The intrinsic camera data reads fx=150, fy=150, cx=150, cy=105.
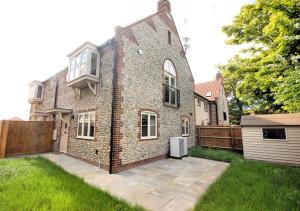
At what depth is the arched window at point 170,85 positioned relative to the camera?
10.6 m

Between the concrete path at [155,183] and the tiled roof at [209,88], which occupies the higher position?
the tiled roof at [209,88]

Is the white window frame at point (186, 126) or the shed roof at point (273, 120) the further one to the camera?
the white window frame at point (186, 126)

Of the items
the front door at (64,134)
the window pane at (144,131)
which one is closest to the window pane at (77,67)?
the front door at (64,134)

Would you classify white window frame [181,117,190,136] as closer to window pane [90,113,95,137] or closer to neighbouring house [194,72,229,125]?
neighbouring house [194,72,229,125]

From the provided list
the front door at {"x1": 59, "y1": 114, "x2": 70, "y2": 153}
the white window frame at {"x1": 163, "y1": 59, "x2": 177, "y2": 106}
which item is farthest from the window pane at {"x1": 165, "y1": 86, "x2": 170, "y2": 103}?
the front door at {"x1": 59, "y1": 114, "x2": 70, "y2": 153}

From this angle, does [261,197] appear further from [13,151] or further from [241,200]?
[13,151]

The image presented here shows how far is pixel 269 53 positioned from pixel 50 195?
13274 millimetres

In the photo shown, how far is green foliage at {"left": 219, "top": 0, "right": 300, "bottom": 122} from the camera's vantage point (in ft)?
20.8

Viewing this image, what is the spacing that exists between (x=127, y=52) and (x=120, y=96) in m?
2.46

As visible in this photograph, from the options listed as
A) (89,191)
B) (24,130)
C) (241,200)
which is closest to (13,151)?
(24,130)

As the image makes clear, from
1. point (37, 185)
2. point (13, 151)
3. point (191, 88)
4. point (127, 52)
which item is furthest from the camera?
point (191, 88)

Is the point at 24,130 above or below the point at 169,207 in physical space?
above

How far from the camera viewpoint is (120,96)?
7117 mm

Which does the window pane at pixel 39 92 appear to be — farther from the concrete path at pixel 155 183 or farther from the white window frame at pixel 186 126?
the white window frame at pixel 186 126
